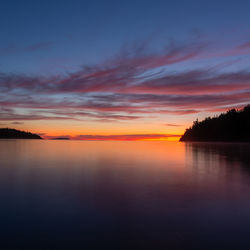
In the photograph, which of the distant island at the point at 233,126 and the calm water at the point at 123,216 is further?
the distant island at the point at 233,126

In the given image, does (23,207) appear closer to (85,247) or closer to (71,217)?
(71,217)

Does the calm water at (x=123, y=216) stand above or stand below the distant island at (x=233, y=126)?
below

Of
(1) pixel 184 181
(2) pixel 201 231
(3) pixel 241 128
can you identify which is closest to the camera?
(2) pixel 201 231

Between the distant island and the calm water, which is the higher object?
the distant island

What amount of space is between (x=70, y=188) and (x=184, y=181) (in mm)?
7700

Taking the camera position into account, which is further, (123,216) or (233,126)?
(233,126)

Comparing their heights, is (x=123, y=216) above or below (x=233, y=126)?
Result: below

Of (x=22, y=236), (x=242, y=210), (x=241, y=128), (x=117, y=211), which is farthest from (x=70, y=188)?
(x=241, y=128)

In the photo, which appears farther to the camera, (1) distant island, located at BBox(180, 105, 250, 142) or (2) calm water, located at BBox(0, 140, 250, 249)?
(1) distant island, located at BBox(180, 105, 250, 142)

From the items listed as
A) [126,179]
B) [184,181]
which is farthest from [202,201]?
[126,179]

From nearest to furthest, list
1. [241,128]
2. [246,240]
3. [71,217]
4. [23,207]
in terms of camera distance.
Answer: [246,240] < [71,217] < [23,207] < [241,128]

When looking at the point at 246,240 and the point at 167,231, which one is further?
the point at 167,231

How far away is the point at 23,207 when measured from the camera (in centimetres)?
920

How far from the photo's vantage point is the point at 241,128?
154875 millimetres
